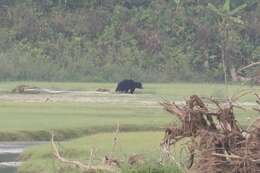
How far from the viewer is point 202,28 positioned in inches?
1991

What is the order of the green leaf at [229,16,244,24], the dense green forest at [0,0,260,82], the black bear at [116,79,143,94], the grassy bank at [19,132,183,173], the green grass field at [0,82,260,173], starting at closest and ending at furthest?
the grassy bank at [19,132,183,173] < the green grass field at [0,82,260,173] < the black bear at [116,79,143,94] < the dense green forest at [0,0,260,82] < the green leaf at [229,16,244,24]

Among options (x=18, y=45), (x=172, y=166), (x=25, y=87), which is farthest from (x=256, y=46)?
(x=172, y=166)

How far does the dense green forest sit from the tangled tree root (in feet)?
113

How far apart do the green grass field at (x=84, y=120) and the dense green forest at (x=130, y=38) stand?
8672mm

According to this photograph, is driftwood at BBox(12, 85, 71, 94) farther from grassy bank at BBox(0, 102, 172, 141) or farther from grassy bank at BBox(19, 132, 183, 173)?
grassy bank at BBox(19, 132, 183, 173)

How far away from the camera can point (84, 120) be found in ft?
83.2

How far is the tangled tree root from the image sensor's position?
1041 cm

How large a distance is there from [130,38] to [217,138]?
39106 mm

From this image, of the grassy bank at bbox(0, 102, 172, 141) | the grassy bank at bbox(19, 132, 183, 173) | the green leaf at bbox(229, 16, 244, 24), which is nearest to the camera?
the grassy bank at bbox(19, 132, 183, 173)

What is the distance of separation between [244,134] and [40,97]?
2336 cm

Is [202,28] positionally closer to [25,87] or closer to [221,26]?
[221,26]

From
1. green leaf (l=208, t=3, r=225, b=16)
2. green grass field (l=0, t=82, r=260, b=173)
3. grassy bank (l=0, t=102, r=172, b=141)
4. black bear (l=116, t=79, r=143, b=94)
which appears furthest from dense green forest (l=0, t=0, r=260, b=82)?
grassy bank (l=0, t=102, r=172, b=141)

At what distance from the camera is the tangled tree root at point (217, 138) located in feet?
34.1

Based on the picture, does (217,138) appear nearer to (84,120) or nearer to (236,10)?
(84,120)
